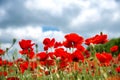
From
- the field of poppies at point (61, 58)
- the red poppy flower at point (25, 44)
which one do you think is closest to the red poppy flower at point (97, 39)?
the field of poppies at point (61, 58)

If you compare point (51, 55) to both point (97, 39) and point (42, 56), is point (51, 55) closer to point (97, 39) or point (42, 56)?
point (42, 56)

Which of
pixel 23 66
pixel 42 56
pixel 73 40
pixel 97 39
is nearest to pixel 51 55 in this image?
pixel 42 56

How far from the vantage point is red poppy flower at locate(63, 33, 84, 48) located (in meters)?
4.89

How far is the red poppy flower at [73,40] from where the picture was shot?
4.89 metres

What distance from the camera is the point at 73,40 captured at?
193 inches

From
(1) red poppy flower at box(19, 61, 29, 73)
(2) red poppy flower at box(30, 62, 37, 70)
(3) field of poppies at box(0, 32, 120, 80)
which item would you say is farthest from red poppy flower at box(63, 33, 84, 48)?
(2) red poppy flower at box(30, 62, 37, 70)

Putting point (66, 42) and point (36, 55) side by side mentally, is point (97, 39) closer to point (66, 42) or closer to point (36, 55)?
point (66, 42)

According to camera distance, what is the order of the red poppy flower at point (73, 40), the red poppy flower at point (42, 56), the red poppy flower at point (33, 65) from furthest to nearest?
the red poppy flower at point (33, 65) < the red poppy flower at point (42, 56) < the red poppy flower at point (73, 40)

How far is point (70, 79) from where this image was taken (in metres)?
5.88

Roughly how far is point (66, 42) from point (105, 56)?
0.59 metres

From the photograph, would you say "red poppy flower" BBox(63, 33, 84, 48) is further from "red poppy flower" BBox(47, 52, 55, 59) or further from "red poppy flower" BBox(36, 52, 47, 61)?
"red poppy flower" BBox(36, 52, 47, 61)

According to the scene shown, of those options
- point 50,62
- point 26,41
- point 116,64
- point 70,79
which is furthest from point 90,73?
point 116,64

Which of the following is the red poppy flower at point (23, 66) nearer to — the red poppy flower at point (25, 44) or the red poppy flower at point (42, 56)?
the red poppy flower at point (42, 56)

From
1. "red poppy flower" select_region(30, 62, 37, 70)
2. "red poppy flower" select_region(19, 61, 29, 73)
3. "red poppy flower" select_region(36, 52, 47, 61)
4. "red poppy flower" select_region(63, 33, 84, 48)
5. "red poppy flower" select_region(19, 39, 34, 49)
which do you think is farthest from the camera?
"red poppy flower" select_region(30, 62, 37, 70)
